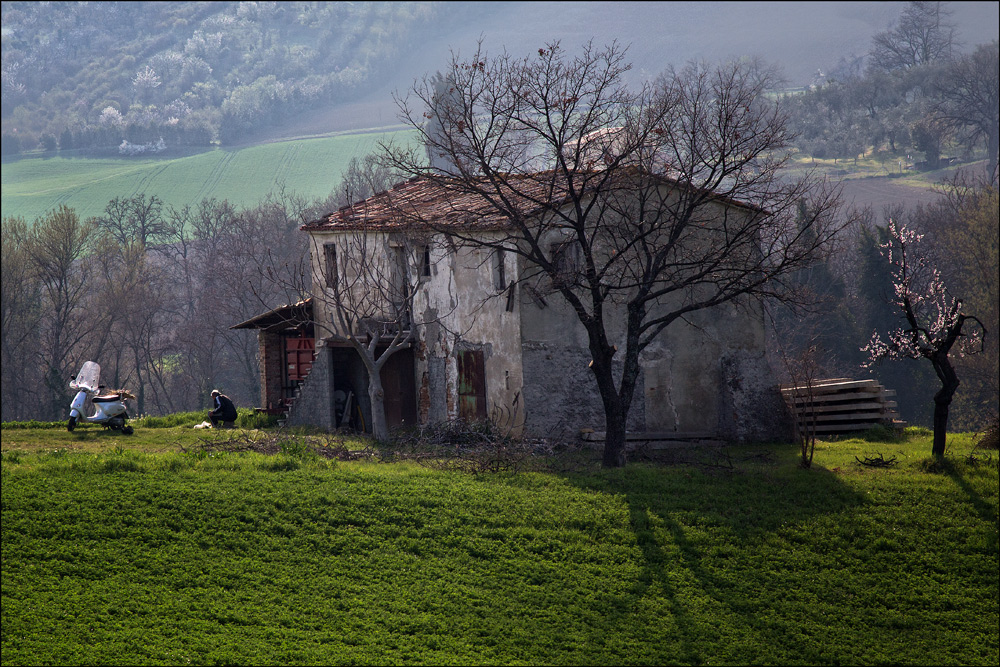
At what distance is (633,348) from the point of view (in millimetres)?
15430

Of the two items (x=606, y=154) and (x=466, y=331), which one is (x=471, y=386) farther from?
(x=606, y=154)

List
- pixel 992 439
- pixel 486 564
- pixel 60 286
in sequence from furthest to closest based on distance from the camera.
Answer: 1. pixel 60 286
2. pixel 992 439
3. pixel 486 564

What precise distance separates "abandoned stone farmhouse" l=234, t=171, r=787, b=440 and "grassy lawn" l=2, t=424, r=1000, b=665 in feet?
15.1

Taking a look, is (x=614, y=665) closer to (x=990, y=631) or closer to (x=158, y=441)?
(x=990, y=631)

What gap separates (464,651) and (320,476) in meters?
5.39

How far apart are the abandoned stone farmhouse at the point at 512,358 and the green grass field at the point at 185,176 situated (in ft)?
174

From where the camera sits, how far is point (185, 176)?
81.6 metres

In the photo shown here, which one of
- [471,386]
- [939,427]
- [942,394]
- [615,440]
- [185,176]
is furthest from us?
[185,176]

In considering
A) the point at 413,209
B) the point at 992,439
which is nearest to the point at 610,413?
the point at 413,209

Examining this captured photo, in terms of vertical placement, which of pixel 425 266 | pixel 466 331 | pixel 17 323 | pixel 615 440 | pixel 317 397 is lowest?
pixel 615 440

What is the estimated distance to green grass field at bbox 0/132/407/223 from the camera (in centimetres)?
7256

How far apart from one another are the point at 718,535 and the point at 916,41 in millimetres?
85712

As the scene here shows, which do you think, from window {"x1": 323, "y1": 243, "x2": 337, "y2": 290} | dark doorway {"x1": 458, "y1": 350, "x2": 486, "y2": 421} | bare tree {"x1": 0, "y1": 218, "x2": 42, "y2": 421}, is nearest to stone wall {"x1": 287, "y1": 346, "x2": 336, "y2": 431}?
window {"x1": 323, "y1": 243, "x2": 337, "y2": 290}

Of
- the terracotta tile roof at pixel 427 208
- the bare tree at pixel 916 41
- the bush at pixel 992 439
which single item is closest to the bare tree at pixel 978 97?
the bare tree at pixel 916 41
